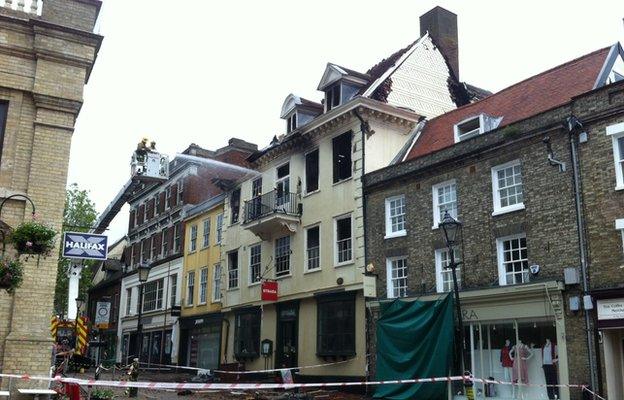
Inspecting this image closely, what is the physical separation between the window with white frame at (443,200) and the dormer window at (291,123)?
978 cm

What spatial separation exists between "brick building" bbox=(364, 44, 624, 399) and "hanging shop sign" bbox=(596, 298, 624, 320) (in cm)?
19

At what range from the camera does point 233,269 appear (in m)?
31.7

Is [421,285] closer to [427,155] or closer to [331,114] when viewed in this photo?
[427,155]

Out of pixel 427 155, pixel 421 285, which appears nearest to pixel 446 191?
pixel 427 155

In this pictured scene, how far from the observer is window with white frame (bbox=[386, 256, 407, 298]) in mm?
21672

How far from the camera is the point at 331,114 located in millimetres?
25109

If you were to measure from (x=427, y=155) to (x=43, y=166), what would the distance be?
492 inches

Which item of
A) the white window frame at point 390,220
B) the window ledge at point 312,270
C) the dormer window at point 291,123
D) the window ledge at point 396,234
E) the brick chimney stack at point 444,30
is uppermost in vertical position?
the brick chimney stack at point 444,30

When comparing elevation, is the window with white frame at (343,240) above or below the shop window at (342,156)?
below

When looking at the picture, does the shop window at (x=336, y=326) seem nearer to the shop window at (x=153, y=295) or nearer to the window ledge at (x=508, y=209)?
the window ledge at (x=508, y=209)

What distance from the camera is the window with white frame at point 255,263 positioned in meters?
29.4

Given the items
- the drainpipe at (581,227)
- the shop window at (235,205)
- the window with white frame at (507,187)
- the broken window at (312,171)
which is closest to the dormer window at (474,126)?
the window with white frame at (507,187)

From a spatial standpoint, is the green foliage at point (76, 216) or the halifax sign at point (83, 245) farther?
the green foliage at point (76, 216)

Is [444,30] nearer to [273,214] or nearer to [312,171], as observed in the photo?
[312,171]
